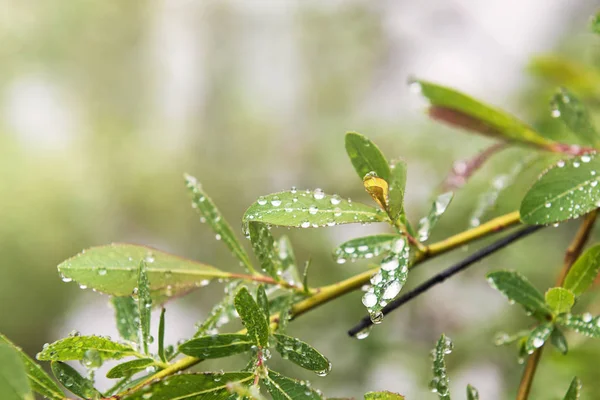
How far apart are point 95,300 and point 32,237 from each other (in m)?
1.62

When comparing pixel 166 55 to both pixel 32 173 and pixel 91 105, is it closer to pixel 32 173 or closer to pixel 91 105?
pixel 91 105

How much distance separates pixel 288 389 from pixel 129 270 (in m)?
0.12

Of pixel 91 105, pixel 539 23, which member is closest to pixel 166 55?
pixel 91 105

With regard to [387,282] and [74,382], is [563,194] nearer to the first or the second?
[387,282]

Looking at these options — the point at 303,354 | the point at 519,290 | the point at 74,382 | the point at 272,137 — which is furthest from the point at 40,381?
the point at 272,137

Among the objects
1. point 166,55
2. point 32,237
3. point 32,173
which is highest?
point 166,55

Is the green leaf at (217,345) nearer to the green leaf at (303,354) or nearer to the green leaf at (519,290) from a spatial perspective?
the green leaf at (303,354)

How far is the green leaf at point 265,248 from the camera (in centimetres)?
27

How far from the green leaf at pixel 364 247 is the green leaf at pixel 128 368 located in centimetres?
11

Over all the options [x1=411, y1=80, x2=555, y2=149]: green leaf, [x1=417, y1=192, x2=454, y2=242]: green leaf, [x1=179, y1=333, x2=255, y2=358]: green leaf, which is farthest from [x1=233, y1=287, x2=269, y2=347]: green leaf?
[x1=411, y1=80, x2=555, y2=149]: green leaf

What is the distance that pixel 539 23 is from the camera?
124 inches

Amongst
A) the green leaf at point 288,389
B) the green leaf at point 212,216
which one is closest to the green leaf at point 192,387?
the green leaf at point 288,389

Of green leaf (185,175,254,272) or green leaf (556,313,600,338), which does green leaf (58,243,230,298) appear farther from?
green leaf (556,313,600,338)

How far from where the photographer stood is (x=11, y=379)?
6.8 inches
